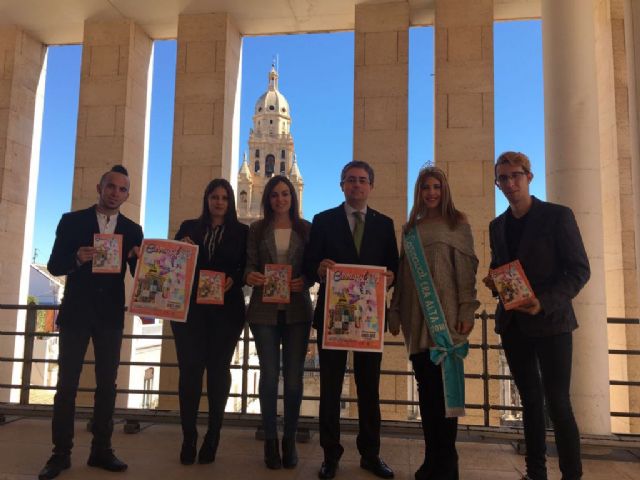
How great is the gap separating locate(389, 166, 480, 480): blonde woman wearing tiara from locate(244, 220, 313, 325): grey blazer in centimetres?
68

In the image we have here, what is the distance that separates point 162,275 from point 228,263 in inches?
17.1

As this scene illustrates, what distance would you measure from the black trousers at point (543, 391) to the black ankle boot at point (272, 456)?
4.95 feet

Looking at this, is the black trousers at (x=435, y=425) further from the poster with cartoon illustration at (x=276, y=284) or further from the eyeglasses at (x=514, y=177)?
the eyeglasses at (x=514, y=177)

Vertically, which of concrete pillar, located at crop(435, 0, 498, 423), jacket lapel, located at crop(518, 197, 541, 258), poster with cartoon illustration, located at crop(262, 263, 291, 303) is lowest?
poster with cartoon illustration, located at crop(262, 263, 291, 303)

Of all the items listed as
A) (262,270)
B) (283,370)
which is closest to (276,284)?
(262,270)

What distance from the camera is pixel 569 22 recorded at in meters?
4.75

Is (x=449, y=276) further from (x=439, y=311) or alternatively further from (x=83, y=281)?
(x=83, y=281)

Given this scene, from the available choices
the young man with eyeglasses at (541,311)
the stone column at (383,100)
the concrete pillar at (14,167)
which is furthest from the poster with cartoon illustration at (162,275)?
the concrete pillar at (14,167)

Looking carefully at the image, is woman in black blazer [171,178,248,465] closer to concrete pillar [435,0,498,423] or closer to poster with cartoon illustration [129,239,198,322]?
poster with cartoon illustration [129,239,198,322]

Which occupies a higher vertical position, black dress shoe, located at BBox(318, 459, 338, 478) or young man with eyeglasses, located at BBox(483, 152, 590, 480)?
young man with eyeglasses, located at BBox(483, 152, 590, 480)

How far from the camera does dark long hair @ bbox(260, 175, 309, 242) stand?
3322 mm

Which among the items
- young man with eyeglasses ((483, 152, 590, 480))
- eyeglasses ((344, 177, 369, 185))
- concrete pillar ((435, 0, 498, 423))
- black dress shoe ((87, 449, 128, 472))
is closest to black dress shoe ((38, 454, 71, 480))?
black dress shoe ((87, 449, 128, 472))

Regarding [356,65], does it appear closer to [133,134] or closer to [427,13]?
[427,13]

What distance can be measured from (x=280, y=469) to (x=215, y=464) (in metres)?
0.45
